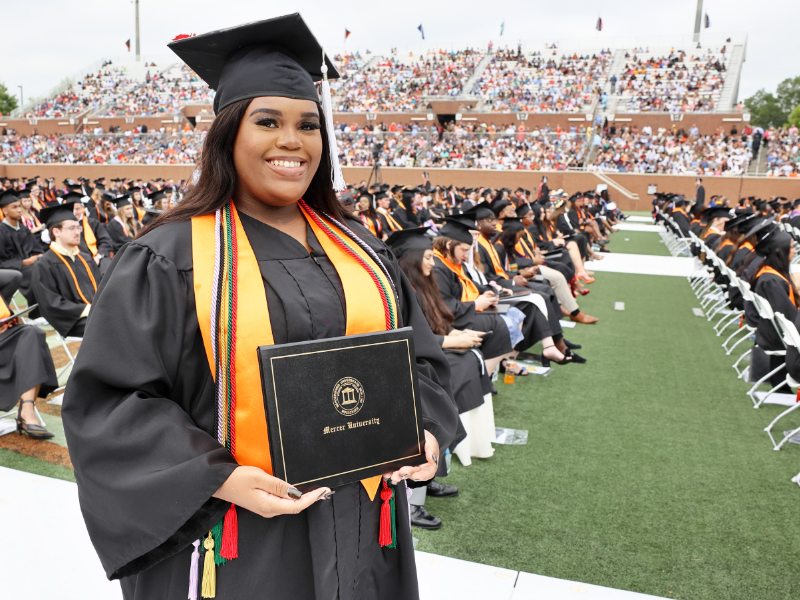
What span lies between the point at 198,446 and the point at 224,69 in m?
0.86

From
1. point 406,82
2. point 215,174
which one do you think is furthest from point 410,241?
point 406,82

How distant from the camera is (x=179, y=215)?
1290 mm

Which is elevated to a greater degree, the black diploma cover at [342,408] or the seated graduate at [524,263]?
the black diploma cover at [342,408]

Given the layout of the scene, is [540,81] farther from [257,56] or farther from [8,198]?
[257,56]

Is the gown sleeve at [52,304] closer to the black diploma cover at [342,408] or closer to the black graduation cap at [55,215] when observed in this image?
the black graduation cap at [55,215]

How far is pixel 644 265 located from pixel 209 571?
516 inches

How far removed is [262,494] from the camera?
109cm

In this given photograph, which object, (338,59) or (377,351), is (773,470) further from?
(338,59)

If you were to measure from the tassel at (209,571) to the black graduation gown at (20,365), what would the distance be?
3717 millimetres

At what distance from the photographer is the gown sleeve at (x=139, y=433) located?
1.11m

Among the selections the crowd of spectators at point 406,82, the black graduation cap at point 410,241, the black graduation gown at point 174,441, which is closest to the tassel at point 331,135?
the black graduation gown at point 174,441

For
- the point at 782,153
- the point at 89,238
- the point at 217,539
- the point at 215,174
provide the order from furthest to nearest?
1. the point at 782,153
2. the point at 89,238
3. the point at 215,174
4. the point at 217,539

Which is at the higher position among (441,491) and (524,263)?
(524,263)

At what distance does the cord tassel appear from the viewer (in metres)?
1.18
